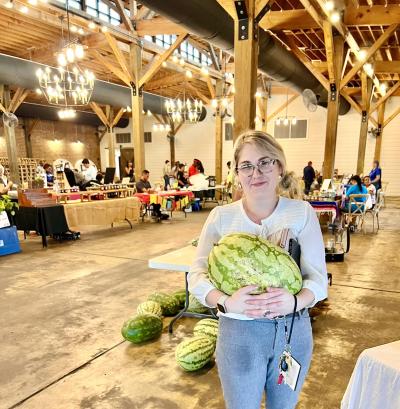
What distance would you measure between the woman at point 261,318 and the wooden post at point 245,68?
280 cm

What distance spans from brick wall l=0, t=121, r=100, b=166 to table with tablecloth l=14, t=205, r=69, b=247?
10.7m

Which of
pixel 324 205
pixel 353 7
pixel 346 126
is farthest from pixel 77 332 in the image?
pixel 346 126

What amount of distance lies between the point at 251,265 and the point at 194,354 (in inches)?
63.5

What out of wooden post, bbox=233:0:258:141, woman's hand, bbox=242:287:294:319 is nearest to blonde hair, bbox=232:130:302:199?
woman's hand, bbox=242:287:294:319

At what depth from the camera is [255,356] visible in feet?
3.47

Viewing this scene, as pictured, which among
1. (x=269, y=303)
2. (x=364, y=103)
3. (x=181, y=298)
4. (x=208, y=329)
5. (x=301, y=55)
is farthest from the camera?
Result: (x=364, y=103)

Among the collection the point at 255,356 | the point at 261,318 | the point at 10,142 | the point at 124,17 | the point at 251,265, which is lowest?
the point at 255,356

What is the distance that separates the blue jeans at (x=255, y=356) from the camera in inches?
41.5

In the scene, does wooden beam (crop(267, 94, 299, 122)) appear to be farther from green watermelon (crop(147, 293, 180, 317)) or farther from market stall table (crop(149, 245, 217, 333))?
green watermelon (crop(147, 293, 180, 317))

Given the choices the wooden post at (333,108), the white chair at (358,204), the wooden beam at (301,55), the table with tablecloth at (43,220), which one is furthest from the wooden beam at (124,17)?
the white chair at (358,204)

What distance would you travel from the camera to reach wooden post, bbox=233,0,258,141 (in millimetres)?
3726

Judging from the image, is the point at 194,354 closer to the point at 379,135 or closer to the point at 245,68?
the point at 245,68

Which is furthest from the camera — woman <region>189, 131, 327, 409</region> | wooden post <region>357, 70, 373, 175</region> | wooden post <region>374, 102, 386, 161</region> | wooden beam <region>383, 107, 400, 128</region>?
wooden post <region>374, 102, 386, 161</region>

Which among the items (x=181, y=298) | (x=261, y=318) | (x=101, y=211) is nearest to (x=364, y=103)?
(x=101, y=211)
